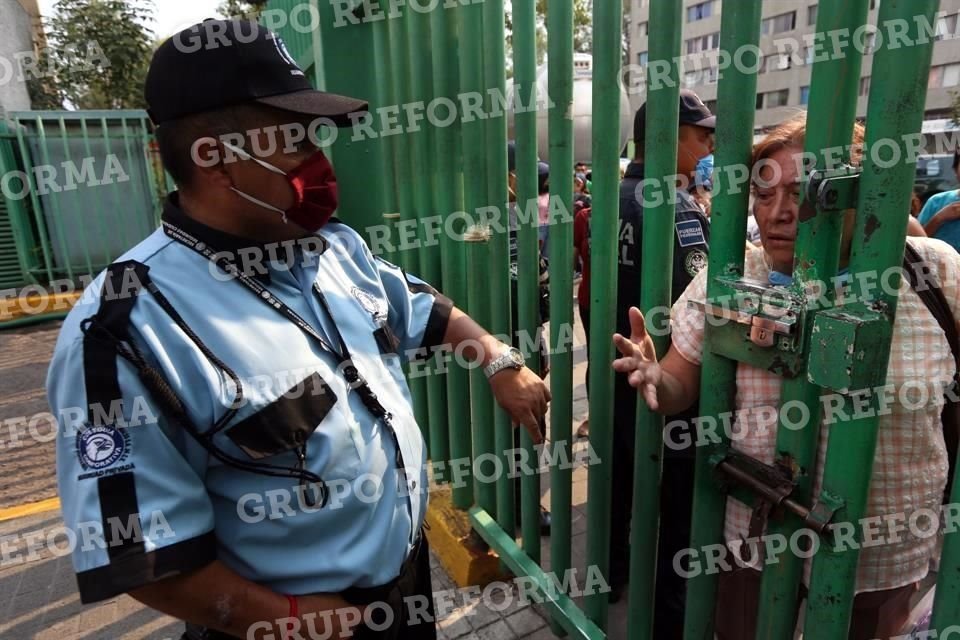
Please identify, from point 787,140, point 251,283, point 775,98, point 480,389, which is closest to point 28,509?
point 480,389

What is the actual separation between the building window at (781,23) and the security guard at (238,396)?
37.7 meters

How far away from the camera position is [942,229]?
3.26 meters

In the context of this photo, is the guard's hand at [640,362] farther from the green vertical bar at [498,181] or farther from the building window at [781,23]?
the building window at [781,23]

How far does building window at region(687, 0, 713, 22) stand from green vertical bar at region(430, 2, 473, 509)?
40.8 meters

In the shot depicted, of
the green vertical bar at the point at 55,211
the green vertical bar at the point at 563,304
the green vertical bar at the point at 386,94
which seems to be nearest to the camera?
the green vertical bar at the point at 563,304

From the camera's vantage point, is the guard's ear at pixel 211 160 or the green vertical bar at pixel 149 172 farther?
the green vertical bar at pixel 149 172

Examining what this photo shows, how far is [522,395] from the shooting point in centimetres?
189

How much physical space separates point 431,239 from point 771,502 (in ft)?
6.23

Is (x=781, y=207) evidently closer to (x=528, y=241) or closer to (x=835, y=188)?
(x=835, y=188)

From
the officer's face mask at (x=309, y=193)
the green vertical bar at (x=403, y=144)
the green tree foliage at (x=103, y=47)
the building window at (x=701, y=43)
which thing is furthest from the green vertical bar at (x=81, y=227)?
the building window at (x=701, y=43)

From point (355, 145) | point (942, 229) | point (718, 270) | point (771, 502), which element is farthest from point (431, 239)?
point (942, 229)

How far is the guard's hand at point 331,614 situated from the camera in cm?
138

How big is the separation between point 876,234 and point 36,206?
32.4 ft

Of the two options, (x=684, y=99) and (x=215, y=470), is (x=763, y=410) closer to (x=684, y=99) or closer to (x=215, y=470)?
(x=215, y=470)
